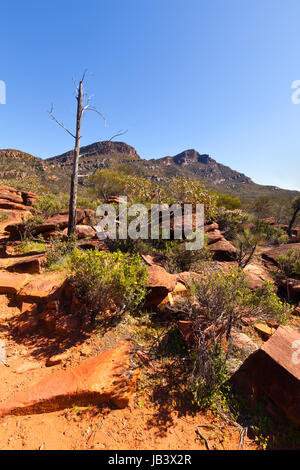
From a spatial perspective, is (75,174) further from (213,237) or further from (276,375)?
(276,375)

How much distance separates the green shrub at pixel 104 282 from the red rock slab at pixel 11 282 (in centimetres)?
158

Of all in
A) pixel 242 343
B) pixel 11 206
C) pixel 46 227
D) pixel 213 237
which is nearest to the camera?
pixel 242 343

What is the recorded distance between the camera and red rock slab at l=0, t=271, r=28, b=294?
3.98m

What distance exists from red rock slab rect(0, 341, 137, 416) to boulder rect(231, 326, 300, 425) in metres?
1.76

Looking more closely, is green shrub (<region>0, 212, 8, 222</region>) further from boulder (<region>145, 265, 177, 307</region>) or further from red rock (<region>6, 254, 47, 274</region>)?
boulder (<region>145, 265, 177, 307</region>)

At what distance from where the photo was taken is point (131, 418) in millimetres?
2178

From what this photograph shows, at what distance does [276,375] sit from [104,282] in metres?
2.94

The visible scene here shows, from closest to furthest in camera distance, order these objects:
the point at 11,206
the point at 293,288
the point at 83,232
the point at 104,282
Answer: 1. the point at 104,282
2. the point at 293,288
3. the point at 83,232
4. the point at 11,206

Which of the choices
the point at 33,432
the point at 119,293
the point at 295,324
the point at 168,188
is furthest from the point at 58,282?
the point at 168,188

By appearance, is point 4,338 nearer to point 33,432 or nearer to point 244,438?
point 33,432

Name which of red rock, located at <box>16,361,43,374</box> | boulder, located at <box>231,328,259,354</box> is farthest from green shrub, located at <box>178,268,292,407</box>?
red rock, located at <box>16,361,43,374</box>

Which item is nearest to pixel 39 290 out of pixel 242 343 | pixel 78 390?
pixel 78 390

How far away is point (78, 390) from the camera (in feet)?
7.42
